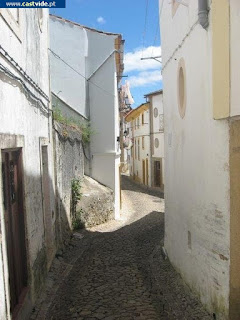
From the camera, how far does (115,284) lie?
718 centimetres

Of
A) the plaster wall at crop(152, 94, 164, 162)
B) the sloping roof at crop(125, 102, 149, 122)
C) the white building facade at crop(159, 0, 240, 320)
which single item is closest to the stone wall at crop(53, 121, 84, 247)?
the white building facade at crop(159, 0, 240, 320)

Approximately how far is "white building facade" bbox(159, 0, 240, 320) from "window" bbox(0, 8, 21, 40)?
2505mm

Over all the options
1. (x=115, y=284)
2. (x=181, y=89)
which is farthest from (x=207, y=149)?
(x=115, y=284)

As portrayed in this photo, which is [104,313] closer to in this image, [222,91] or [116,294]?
[116,294]

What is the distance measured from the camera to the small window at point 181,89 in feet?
23.0

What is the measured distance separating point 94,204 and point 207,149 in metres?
8.29

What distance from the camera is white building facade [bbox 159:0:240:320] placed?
15.0 feet

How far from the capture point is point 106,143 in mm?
15734

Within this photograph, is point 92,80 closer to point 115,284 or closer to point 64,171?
point 64,171

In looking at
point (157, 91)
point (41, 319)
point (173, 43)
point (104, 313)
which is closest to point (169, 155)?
point (173, 43)

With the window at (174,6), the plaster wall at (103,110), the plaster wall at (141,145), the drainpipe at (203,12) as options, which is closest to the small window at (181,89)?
the window at (174,6)

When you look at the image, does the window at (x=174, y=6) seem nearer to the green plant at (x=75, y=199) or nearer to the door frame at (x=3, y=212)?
the door frame at (x=3, y=212)

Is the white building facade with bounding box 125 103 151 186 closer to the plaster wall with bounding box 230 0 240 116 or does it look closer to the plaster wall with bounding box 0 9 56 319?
the plaster wall with bounding box 0 9 56 319

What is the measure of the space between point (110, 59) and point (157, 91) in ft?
29.9
